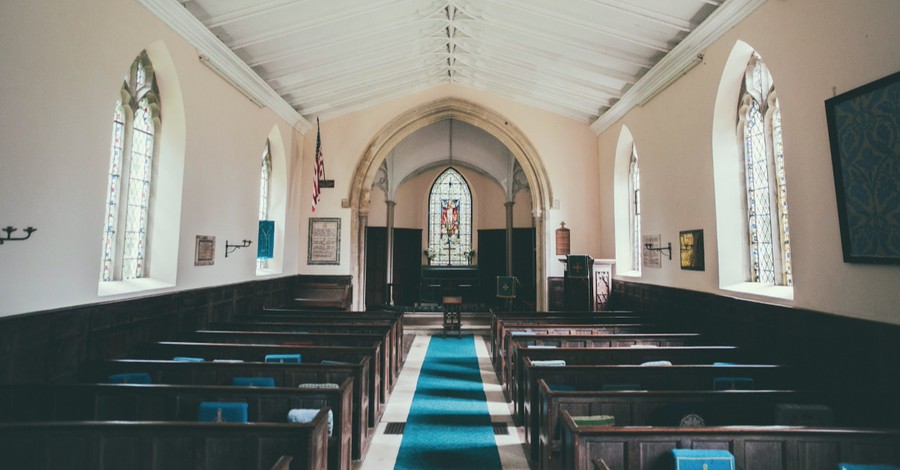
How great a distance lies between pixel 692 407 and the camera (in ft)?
8.07

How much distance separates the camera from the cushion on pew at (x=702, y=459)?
1805 mm

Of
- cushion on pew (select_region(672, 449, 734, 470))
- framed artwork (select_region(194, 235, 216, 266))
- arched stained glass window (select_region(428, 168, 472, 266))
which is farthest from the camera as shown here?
arched stained glass window (select_region(428, 168, 472, 266))

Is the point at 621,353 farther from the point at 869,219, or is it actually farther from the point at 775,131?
the point at 775,131

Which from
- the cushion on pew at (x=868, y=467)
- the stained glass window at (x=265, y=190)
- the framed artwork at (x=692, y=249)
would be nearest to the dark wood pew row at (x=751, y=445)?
the cushion on pew at (x=868, y=467)

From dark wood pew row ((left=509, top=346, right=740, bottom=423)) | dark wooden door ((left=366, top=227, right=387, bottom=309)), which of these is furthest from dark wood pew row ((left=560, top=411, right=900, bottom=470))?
dark wooden door ((left=366, top=227, right=387, bottom=309))

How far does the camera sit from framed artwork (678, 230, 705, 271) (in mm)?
5328

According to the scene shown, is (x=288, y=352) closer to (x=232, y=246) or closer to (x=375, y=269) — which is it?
(x=232, y=246)

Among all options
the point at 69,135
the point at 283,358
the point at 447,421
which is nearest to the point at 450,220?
the point at 447,421

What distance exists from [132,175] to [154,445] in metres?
3.87

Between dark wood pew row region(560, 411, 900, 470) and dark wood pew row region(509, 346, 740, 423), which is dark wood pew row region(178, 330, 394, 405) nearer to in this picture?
dark wood pew row region(509, 346, 740, 423)

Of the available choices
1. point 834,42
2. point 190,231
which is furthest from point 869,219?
point 190,231

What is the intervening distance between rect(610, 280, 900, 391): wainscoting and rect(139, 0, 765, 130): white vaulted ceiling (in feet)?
10.1

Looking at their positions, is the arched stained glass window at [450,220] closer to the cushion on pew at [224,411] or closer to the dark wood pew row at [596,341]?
the dark wood pew row at [596,341]

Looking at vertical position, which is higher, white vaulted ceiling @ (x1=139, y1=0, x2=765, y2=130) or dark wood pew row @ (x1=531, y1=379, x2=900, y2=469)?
white vaulted ceiling @ (x1=139, y1=0, x2=765, y2=130)
